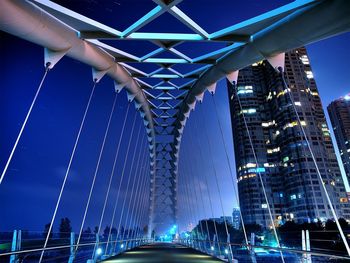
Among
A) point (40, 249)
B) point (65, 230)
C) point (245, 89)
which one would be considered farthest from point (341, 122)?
point (40, 249)

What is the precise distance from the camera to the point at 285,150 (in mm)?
93562

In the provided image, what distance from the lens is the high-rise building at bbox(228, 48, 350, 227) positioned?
8081 cm

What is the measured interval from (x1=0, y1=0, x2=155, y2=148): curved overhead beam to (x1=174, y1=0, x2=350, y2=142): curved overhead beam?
5.12 meters

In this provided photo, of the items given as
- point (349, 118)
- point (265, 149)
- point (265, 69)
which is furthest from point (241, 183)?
point (349, 118)

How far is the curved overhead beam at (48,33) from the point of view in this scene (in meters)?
6.10

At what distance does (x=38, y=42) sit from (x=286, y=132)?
98198mm

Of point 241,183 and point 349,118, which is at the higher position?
point 349,118

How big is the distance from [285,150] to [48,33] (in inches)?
3853

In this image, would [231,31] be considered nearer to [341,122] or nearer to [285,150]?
[285,150]

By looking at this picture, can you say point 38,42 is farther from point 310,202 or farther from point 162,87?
point 310,202

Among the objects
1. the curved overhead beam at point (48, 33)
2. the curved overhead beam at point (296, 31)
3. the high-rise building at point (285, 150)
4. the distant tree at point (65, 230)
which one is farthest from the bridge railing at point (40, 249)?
the high-rise building at point (285, 150)

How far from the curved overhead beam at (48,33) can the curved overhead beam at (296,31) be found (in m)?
5.12

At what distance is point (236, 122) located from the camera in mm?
114625

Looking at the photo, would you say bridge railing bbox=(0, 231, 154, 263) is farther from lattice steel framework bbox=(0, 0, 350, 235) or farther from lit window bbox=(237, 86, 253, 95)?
lit window bbox=(237, 86, 253, 95)
